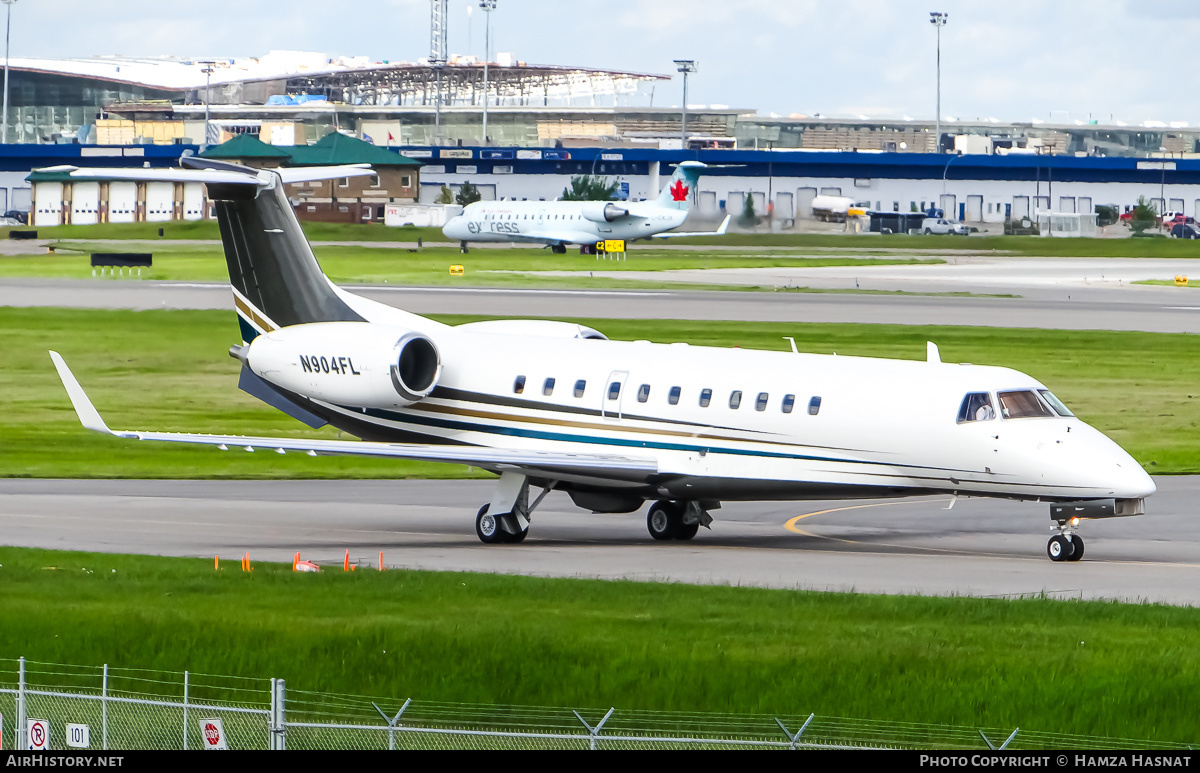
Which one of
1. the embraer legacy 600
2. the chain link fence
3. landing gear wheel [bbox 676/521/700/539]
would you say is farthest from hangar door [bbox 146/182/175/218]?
the chain link fence

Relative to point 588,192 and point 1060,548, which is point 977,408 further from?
point 588,192

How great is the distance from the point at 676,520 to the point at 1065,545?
6.99 m

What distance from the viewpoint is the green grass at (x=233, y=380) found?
42594mm

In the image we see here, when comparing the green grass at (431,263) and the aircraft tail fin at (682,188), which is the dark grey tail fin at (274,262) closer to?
the green grass at (431,263)

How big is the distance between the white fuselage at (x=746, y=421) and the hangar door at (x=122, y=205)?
14542cm

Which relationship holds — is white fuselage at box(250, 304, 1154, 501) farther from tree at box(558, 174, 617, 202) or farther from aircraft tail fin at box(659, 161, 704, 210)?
tree at box(558, 174, 617, 202)

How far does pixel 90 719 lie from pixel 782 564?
13555 millimetres

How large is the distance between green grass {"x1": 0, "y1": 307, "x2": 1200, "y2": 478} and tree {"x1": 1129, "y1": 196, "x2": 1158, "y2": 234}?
323 feet

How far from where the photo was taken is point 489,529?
30.8m

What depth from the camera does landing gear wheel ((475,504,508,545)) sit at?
30719mm

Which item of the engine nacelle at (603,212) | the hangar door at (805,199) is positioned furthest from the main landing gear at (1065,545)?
the hangar door at (805,199)

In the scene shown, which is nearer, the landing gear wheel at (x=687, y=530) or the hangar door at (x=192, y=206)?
the landing gear wheel at (x=687, y=530)

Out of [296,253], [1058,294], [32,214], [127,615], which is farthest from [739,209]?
[127,615]

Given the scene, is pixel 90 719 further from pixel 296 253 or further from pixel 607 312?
pixel 607 312
